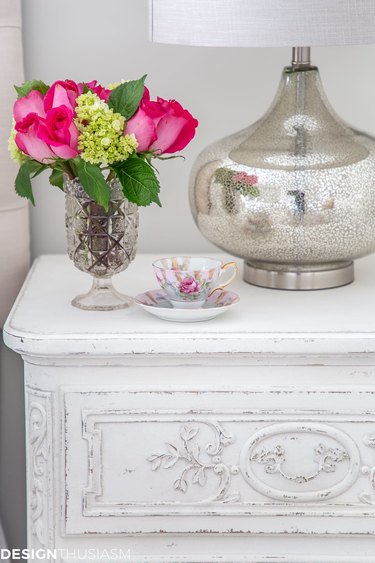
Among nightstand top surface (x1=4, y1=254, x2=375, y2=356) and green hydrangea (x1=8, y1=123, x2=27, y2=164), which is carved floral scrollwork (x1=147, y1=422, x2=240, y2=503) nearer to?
nightstand top surface (x1=4, y1=254, x2=375, y2=356)

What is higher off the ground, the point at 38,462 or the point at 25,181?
the point at 25,181

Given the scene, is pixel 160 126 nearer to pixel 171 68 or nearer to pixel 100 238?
pixel 100 238

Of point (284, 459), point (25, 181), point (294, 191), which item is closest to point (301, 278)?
point (294, 191)

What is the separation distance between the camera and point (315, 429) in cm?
119

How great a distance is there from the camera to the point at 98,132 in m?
1.16

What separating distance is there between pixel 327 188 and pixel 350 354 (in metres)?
0.25

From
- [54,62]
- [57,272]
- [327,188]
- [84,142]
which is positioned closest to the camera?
[84,142]

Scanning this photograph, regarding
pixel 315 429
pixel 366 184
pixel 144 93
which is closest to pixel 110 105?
pixel 144 93

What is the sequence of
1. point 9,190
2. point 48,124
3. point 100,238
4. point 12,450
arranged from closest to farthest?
point 48,124 → point 100,238 → point 9,190 → point 12,450

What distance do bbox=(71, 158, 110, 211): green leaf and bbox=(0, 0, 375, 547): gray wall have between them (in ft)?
1.47

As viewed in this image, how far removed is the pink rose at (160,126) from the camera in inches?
46.9

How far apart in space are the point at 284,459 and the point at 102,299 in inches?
12.6

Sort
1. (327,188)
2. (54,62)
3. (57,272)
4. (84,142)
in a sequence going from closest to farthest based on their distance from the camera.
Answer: (84,142) < (327,188) < (57,272) < (54,62)

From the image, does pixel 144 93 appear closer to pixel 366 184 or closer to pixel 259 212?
pixel 259 212
